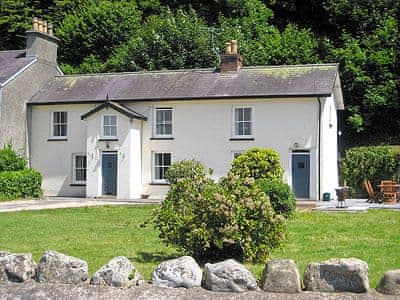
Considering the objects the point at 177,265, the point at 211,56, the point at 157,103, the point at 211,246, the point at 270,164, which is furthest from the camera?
the point at 211,56

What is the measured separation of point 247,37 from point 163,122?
1381 centimetres

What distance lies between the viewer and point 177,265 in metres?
7.86

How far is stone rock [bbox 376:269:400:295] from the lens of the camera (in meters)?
7.22

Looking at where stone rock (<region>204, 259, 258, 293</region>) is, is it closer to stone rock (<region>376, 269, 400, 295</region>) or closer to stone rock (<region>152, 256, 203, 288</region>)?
stone rock (<region>152, 256, 203, 288</region>)

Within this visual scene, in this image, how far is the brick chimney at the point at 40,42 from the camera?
32.6 metres

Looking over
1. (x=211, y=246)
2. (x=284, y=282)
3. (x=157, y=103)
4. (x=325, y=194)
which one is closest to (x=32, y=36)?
(x=157, y=103)

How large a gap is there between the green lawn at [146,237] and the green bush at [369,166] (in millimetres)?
9113

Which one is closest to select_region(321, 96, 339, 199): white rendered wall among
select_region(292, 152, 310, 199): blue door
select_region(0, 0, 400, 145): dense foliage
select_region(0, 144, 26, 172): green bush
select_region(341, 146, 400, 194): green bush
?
select_region(292, 152, 310, 199): blue door

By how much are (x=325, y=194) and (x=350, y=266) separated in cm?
2010

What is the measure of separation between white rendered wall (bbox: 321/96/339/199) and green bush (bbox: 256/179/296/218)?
1008cm

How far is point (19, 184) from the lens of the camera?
88.2ft

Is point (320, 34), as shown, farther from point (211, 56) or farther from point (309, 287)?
point (309, 287)

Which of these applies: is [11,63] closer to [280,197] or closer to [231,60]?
[231,60]

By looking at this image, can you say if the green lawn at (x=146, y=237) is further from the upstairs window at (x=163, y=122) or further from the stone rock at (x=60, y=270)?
the upstairs window at (x=163, y=122)
